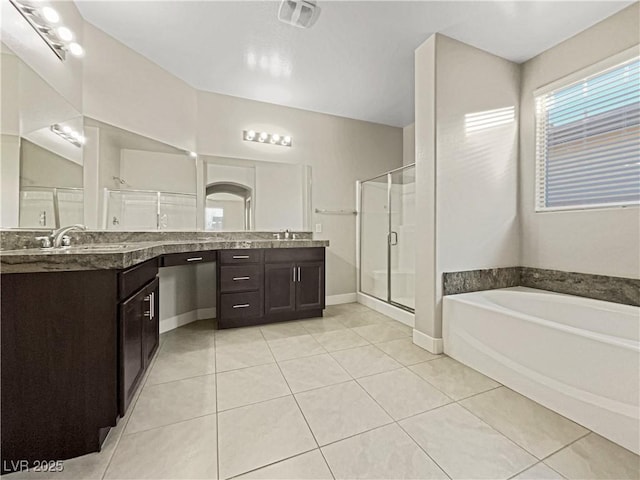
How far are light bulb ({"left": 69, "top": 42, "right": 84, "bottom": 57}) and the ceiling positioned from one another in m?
0.24

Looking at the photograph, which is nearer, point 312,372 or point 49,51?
point 49,51

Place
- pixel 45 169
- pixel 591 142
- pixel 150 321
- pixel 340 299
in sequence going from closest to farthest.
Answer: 1. pixel 45 169
2. pixel 150 321
3. pixel 591 142
4. pixel 340 299

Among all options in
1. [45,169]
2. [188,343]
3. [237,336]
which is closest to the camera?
[45,169]

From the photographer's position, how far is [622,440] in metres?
1.21

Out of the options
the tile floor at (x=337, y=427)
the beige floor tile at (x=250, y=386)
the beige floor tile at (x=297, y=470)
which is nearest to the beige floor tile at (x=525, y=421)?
the tile floor at (x=337, y=427)

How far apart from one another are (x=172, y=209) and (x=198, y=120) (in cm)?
106

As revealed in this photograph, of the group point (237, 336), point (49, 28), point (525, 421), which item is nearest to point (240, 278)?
point (237, 336)

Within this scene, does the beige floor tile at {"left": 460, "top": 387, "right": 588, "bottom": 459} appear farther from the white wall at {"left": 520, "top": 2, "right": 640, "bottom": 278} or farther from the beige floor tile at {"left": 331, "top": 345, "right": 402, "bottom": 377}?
the white wall at {"left": 520, "top": 2, "right": 640, "bottom": 278}

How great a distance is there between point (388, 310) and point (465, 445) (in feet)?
6.42

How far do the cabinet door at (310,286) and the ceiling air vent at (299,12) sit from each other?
208 centimetres

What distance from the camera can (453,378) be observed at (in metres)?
1.81

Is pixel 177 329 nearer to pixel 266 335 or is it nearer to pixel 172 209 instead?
pixel 266 335

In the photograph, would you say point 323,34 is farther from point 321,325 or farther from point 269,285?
point 321,325

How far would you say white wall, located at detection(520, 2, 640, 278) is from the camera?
189 cm
